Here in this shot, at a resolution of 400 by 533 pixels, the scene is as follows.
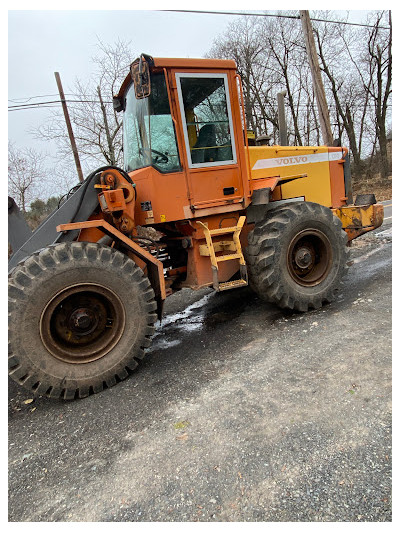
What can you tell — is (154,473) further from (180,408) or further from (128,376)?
(128,376)

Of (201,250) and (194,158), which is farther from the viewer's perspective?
(201,250)

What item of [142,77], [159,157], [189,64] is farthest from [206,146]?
[142,77]

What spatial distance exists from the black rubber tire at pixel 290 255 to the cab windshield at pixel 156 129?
1375mm

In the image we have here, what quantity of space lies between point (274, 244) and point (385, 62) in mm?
24502

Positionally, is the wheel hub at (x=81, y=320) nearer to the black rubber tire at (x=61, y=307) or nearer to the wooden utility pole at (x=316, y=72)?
the black rubber tire at (x=61, y=307)

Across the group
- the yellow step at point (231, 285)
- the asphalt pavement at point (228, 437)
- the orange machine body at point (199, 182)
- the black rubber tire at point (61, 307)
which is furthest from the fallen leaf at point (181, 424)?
the orange machine body at point (199, 182)

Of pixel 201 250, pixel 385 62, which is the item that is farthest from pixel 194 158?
pixel 385 62

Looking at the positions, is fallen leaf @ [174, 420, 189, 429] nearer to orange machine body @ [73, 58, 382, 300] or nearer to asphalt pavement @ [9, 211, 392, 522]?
asphalt pavement @ [9, 211, 392, 522]

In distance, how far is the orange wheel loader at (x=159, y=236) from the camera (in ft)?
9.77

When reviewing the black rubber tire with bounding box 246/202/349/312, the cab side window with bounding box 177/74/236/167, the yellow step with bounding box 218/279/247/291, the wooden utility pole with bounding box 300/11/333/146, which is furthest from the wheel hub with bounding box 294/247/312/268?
the wooden utility pole with bounding box 300/11/333/146

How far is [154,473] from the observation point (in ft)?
6.77

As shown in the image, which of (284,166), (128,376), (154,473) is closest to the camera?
(154,473)

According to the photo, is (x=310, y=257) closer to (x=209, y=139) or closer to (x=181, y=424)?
(x=209, y=139)

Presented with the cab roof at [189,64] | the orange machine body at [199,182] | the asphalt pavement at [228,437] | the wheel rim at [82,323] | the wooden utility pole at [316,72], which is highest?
the wooden utility pole at [316,72]
